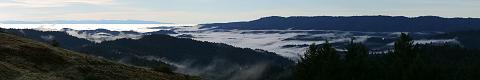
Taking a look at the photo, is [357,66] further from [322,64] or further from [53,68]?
[53,68]

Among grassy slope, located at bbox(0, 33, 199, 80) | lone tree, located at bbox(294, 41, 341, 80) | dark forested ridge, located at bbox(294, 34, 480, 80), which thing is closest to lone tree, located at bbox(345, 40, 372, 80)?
dark forested ridge, located at bbox(294, 34, 480, 80)

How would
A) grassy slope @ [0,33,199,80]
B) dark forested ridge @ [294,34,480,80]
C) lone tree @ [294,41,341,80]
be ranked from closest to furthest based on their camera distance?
grassy slope @ [0,33,199,80] → lone tree @ [294,41,341,80] → dark forested ridge @ [294,34,480,80]

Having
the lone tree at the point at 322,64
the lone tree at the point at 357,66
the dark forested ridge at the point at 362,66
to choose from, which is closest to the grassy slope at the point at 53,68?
the lone tree at the point at 322,64

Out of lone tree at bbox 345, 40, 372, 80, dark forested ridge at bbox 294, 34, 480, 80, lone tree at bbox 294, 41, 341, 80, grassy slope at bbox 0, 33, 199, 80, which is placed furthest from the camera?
lone tree at bbox 345, 40, 372, 80

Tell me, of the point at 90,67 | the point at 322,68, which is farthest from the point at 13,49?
the point at 322,68

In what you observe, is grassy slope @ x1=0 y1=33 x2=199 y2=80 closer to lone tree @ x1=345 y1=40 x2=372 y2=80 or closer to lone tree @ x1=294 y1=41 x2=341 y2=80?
lone tree @ x1=294 y1=41 x2=341 y2=80

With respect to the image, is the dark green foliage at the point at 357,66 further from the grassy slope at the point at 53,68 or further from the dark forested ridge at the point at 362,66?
the grassy slope at the point at 53,68

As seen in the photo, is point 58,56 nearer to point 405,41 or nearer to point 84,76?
point 84,76

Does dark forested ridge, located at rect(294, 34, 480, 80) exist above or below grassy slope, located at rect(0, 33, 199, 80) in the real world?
below
